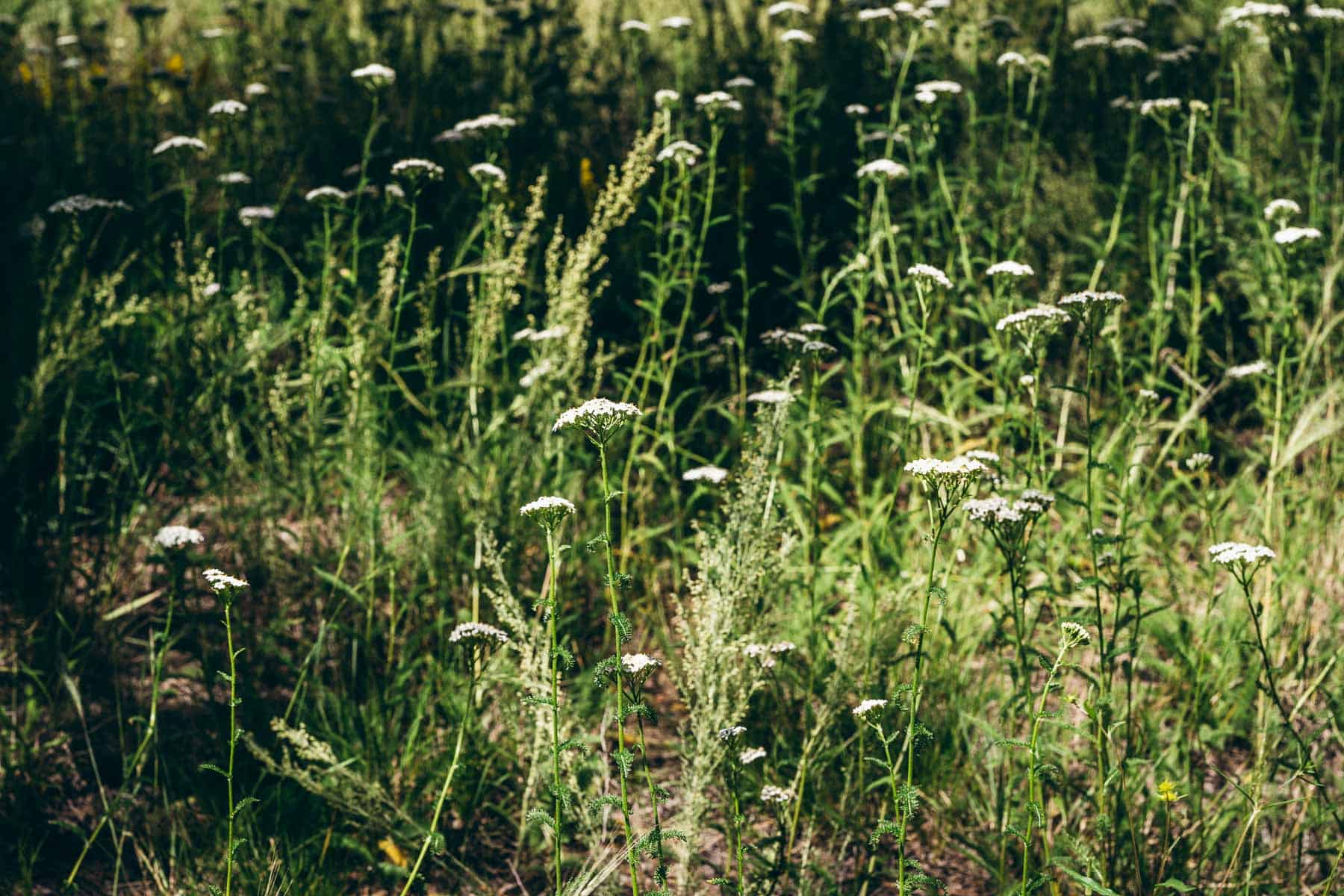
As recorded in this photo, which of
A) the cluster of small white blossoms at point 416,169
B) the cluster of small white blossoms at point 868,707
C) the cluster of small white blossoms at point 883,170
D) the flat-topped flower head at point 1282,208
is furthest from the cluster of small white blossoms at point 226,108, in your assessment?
the flat-topped flower head at point 1282,208

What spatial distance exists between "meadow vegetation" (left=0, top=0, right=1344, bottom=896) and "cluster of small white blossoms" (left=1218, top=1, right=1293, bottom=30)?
12cm

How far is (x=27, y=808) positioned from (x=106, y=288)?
1.37m

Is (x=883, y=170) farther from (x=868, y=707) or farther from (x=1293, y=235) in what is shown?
(x=868, y=707)

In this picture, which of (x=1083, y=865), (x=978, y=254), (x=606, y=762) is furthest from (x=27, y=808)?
(x=978, y=254)

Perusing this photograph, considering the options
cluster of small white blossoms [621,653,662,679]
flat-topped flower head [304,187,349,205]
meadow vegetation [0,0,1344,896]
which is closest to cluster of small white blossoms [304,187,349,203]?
flat-topped flower head [304,187,349,205]

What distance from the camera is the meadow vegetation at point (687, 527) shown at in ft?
7.84

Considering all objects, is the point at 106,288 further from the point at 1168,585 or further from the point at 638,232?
the point at 1168,585

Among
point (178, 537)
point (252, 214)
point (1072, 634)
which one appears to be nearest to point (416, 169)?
point (252, 214)

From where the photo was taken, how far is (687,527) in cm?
375

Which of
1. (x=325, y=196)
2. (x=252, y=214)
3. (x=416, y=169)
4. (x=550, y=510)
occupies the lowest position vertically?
(x=550, y=510)

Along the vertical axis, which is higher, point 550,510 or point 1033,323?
point 1033,323

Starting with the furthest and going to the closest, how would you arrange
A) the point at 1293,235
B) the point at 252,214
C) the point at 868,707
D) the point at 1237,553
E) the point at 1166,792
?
the point at 252,214, the point at 1293,235, the point at 1166,792, the point at 1237,553, the point at 868,707

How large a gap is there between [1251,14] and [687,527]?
8.16 feet

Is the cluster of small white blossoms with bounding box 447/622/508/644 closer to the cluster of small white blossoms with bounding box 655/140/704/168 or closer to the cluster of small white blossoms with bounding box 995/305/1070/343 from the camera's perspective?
the cluster of small white blossoms with bounding box 995/305/1070/343
